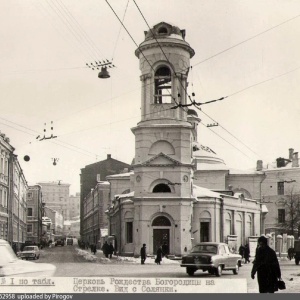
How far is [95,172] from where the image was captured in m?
20.5

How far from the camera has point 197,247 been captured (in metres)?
17.5

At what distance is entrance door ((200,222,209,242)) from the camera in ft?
106

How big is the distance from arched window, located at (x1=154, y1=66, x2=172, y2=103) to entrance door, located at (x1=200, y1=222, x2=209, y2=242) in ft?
24.8

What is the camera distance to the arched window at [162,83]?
1066 inches

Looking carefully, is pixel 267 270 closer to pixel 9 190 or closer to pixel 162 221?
pixel 9 190

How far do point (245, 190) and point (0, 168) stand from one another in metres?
24.3

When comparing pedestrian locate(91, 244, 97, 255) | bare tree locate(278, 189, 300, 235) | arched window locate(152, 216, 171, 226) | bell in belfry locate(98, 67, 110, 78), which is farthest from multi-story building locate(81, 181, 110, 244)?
bare tree locate(278, 189, 300, 235)

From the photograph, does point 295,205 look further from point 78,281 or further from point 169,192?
point 78,281

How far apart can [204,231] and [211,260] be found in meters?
16.4

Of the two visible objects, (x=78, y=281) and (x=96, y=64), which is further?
(x=96, y=64)

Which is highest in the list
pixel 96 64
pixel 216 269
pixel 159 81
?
pixel 159 81

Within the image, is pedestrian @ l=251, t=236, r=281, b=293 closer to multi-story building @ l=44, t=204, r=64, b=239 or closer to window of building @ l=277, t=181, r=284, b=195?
multi-story building @ l=44, t=204, r=64, b=239

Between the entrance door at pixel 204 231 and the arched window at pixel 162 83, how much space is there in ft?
24.8

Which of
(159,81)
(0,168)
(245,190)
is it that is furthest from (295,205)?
(0,168)
